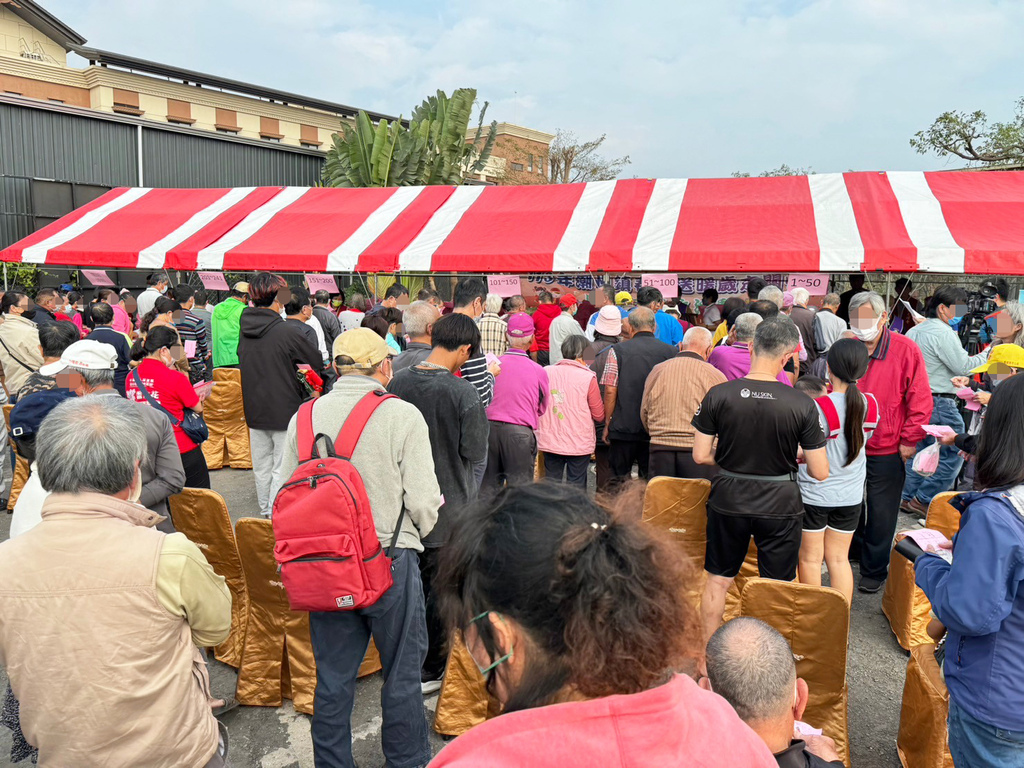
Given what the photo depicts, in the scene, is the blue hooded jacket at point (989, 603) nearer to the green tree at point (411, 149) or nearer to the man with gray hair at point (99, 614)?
the man with gray hair at point (99, 614)

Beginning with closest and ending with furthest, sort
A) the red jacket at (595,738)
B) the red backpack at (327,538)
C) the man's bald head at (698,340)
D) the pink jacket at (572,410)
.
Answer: the red jacket at (595,738)
the red backpack at (327,538)
the man's bald head at (698,340)
the pink jacket at (572,410)

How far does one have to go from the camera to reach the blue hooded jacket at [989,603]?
1732 millimetres

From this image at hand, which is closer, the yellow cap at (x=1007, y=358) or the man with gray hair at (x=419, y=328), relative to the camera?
the yellow cap at (x=1007, y=358)

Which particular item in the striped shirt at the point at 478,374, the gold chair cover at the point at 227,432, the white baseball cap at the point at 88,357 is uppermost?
the white baseball cap at the point at 88,357

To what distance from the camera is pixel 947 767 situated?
2473 millimetres

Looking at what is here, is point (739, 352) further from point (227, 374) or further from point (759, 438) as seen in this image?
point (227, 374)

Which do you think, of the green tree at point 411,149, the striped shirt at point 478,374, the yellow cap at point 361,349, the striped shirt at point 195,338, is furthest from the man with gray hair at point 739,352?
the green tree at point 411,149

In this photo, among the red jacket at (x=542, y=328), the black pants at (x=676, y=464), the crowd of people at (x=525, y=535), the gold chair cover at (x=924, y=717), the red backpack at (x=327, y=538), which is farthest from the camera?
the red jacket at (x=542, y=328)

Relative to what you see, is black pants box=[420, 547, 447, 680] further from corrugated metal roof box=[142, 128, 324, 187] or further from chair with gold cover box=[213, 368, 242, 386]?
corrugated metal roof box=[142, 128, 324, 187]

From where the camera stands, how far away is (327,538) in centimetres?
232

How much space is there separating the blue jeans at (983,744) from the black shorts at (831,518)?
68.7 inches

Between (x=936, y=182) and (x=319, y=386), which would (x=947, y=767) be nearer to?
(x=319, y=386)

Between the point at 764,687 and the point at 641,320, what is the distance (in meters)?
3.67

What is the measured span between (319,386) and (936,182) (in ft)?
23.9
